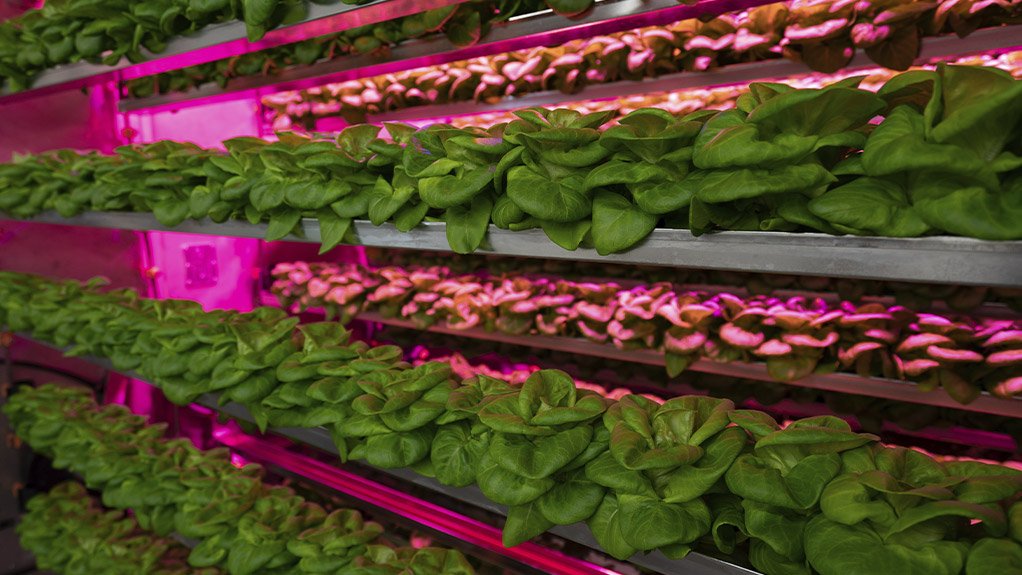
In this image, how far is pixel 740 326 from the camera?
2084 mm

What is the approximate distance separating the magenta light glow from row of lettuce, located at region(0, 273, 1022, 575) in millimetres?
500

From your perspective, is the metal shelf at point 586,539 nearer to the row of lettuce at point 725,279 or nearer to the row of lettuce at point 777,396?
the row of lettuce at point 777,396

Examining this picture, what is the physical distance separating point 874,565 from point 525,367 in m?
2.31

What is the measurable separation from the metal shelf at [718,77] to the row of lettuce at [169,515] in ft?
5.37

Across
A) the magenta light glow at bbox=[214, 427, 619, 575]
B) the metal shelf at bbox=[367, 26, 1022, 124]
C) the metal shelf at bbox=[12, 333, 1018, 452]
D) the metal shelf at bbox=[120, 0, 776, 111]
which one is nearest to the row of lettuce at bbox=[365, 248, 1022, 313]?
the metal shelf at bbox=[12, 333, 1018, 452]

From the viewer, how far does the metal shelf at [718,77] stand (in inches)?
71.1

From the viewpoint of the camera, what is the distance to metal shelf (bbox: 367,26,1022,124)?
1807 mm

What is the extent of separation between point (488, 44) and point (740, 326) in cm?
111

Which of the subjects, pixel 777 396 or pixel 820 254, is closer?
pixel 820 254

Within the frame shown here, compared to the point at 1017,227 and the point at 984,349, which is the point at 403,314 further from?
the point at 1017,227

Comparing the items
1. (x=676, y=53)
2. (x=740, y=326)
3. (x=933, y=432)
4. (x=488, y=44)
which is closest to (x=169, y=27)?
(x=488, y=44)

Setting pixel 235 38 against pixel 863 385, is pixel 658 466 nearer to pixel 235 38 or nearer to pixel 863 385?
pixel 863 385

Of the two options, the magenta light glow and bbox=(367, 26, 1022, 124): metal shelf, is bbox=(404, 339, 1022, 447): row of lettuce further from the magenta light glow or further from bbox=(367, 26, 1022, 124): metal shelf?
bbox=(367, 26, 1022, 124): metal shelf

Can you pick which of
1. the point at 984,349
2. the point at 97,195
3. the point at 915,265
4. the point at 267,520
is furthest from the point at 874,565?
the point at 97,195
